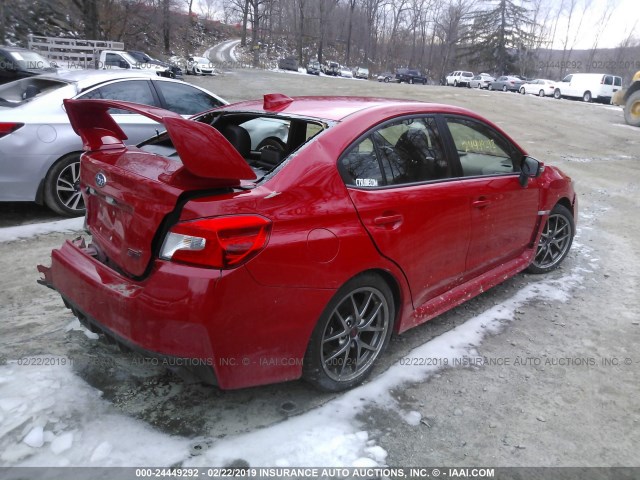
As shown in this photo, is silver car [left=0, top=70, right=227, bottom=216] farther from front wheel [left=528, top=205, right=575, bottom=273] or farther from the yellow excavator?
the yellow excavator

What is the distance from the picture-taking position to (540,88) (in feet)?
123

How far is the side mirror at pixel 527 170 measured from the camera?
12.9ft

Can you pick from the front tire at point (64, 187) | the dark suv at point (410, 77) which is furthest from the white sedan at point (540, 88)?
the front tire at point (64, 187)

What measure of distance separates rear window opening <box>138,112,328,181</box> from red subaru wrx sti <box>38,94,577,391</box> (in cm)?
2

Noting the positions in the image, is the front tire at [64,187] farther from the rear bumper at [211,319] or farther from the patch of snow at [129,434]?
the rear bumper at [211,319]

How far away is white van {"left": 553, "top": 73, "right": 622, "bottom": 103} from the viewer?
1281 inches

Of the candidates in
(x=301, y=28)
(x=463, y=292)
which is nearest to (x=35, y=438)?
(x=463, y=292)

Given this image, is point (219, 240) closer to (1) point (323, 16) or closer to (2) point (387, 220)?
(2) point (387, 220)

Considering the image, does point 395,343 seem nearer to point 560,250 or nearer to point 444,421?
point 444,421

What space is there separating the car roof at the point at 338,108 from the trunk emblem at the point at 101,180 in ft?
3.53

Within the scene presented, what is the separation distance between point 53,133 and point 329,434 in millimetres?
4562

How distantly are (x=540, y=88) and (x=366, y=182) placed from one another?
4024 cm

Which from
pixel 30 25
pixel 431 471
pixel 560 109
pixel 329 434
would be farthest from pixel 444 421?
pixel 30 25

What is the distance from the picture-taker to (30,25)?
95.1 ft
